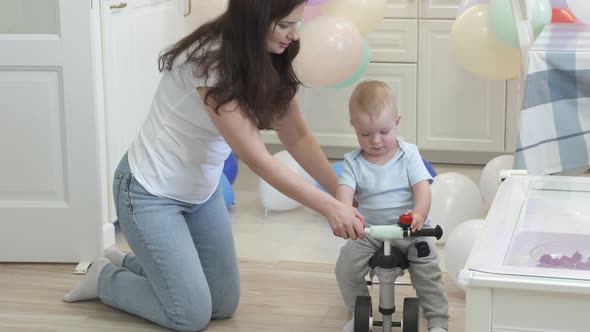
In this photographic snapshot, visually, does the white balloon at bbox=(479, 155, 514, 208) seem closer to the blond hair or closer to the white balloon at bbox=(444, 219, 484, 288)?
the white balloon at bbox=(444, 219, 484, 288)

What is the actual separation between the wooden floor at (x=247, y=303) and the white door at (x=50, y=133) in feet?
0.34

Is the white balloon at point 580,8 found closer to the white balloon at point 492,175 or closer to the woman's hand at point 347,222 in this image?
the white balloon at point 492,175

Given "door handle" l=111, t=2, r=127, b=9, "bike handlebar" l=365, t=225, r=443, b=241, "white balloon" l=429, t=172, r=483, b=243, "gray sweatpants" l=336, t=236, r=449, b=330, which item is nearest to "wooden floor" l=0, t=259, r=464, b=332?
"gray sweatpants" l=336, t=236, r=449, b=330

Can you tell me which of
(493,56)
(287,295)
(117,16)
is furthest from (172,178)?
(493,56)

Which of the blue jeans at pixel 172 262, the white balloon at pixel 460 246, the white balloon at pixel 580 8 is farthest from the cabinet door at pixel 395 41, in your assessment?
the blue jeans at pixel 172 262

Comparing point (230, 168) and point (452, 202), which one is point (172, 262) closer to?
point (452, 202)

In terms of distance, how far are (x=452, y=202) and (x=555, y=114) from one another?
146cm

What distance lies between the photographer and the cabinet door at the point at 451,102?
414 cm

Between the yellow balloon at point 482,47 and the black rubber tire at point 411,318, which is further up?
the yellow balloon at point 482,47

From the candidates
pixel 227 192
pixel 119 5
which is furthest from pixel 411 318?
pixel 119 5

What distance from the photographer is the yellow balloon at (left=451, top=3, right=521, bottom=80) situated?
9.82ft

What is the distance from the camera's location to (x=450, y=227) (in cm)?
313

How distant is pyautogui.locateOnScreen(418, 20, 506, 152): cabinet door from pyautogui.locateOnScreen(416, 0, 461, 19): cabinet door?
31 mm

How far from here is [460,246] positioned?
2.53m
